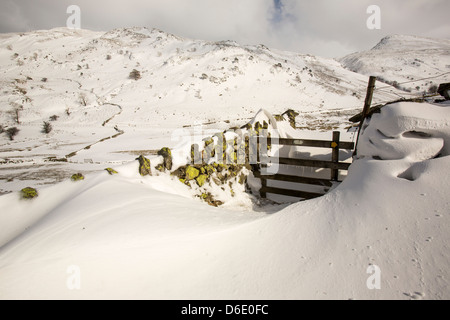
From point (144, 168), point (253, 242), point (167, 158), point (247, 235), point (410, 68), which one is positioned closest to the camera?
point (253, 242)

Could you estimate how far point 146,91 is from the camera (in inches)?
1544

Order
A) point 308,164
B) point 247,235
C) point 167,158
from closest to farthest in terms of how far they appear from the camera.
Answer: point 247,235
point 167,158
point 308,164

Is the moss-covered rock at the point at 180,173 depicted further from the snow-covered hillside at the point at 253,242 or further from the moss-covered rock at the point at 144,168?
the snow-covered hillside at the point at 253,242

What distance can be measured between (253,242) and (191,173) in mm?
3024

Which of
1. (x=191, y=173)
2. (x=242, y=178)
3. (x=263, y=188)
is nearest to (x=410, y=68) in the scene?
(x=263, y=188)

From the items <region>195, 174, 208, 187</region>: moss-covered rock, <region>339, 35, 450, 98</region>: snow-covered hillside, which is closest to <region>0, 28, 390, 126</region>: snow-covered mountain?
<region>195, 174, 208, 187</region>: moss-covered rock

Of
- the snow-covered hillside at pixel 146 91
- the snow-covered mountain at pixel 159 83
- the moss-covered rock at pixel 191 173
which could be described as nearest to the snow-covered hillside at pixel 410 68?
the snow-covered hillside at pixel 146 91

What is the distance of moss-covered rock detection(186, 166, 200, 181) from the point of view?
5.33m

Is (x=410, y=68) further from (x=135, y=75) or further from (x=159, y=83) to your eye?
(x=135, y=75)

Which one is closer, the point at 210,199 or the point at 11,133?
the point at 210,199

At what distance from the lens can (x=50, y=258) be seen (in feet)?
7.24

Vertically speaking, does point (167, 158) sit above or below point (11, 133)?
below
